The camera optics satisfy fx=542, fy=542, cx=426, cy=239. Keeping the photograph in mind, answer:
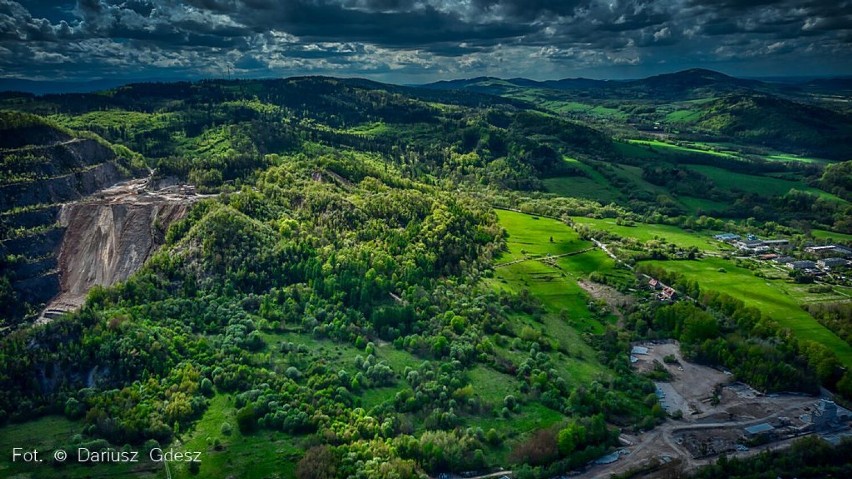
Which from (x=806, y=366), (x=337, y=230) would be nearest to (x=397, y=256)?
(x=337, y=230)

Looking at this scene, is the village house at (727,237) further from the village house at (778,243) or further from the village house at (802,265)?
the village house at (802,265)

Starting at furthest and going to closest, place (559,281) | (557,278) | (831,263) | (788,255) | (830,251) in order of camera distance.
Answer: (830,251)
(788,255)
(831,263)
(557,278)
(559,281)

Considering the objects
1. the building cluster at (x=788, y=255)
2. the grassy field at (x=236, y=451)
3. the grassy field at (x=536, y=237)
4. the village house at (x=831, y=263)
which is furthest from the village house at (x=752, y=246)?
the grassy field at (x=236, y=451)

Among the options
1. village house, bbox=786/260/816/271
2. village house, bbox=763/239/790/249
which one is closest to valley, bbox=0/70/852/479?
village house, bbox=786/260/816/271

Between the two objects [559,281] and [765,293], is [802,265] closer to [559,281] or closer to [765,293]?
[765,293]

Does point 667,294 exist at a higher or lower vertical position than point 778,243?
lower

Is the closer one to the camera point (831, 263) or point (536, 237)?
point (831, 263)

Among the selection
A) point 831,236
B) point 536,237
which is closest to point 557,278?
point 536,237

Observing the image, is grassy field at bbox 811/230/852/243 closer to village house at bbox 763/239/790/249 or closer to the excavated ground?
village house at bbox 763/239/790/249
